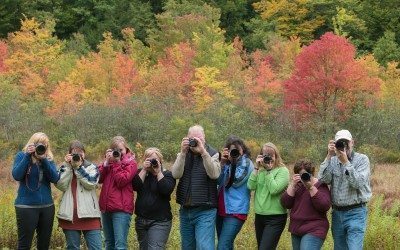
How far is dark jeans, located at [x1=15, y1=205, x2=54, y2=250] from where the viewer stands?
25.6ft

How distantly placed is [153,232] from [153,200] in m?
0.36

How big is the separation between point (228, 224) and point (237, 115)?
1215 inches

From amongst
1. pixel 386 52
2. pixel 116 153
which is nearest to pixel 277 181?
pixel 116 153

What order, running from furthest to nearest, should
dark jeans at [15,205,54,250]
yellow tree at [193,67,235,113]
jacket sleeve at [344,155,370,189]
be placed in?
yellow tree at [193,67,235,113]
dark jeans at [15,205,54,250]
jacket sleeve at [344,155,370,189]

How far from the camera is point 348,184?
7539 millimetres

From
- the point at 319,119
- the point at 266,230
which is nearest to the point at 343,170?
the point at 266,230

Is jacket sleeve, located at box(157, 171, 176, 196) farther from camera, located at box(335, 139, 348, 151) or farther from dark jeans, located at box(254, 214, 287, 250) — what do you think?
camera, located at box(335, 139, 348, 151)

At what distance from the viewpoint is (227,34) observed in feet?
246

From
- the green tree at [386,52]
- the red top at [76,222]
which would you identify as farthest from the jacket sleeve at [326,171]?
the green tree at [386,52]

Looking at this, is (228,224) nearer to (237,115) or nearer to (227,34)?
(237,115)

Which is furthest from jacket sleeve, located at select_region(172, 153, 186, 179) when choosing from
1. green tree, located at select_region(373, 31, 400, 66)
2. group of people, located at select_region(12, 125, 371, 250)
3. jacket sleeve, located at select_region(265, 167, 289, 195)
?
green tree, located at select_region(373, 31, 400, 66)

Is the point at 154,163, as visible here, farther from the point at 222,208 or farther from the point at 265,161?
the point at 265,161

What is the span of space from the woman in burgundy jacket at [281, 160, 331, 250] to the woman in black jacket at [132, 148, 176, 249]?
4.39ft

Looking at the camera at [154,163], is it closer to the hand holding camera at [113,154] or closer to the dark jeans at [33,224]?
the hand holding camera at [113,154]
